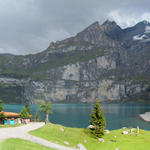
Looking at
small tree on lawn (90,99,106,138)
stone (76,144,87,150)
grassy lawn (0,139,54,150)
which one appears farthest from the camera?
small tree on lawn (90,99,106,138)

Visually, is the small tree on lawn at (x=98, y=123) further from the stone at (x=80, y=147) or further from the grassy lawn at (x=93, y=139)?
the stone at (x=80, y=147)

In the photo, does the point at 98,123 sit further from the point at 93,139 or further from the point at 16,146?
the point at 16,146

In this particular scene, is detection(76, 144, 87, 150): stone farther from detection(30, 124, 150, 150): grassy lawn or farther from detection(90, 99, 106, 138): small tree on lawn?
detection(90, 99, 106, 138): small tree on lawn

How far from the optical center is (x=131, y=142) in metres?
39.8

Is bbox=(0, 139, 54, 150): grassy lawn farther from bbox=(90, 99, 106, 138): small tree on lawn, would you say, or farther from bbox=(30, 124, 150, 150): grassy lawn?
bbox=(90, 99, 106, 138): small tree on lawn

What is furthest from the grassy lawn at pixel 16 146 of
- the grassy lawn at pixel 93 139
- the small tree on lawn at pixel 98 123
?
the small tree on lawn at pixel 98 123

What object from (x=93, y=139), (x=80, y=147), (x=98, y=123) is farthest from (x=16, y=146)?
(x=98, y=123)

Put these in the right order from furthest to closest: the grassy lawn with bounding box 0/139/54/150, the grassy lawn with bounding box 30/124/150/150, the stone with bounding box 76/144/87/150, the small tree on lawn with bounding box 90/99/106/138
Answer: the small tree on lawn with bounding box 90/99/106/138 → the grassy lawn with bounding box 30/124/150/150 → the stone with bounding box 76/144/87/150 → the grassy lawn with bounding box 0/139/54/150

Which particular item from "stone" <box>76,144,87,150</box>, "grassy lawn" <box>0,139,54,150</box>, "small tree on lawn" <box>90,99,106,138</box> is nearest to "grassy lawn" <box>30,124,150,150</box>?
"small tree on lawn" <box>90,99,106,138</box>

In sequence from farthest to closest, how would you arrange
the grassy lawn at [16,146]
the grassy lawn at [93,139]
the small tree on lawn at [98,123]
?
the small tree on lawn at [98,123]
the grassy lawn at [93,139]
the grassy lawn at [16,146]

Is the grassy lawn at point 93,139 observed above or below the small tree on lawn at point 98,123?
below

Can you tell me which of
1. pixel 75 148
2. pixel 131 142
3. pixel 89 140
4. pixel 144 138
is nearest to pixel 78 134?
pixel 89 140

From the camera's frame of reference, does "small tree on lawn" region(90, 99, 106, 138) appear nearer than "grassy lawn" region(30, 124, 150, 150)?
No

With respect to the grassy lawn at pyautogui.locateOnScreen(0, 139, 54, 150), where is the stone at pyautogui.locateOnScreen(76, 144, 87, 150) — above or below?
below
